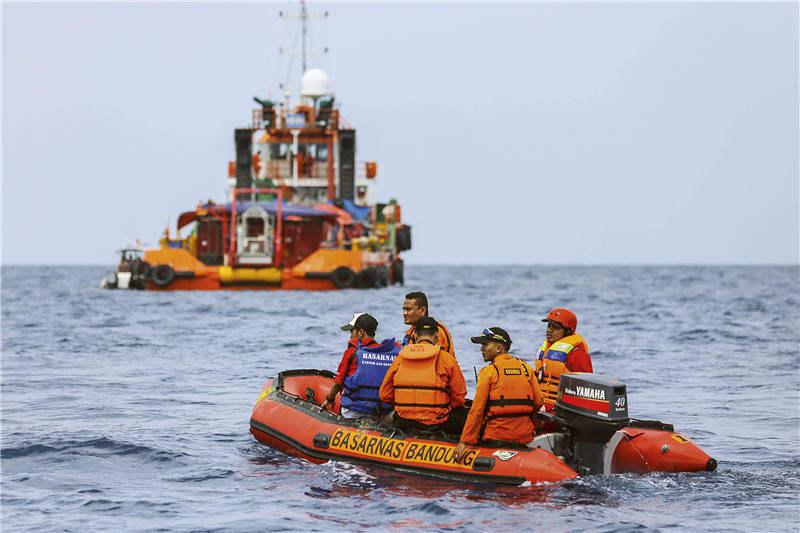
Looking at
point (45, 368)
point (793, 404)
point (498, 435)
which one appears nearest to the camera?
point (498, 435)

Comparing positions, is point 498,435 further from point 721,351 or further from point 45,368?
point 721,351

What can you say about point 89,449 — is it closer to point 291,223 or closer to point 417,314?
point 417,314

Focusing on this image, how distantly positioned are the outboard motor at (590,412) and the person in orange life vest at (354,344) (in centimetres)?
220

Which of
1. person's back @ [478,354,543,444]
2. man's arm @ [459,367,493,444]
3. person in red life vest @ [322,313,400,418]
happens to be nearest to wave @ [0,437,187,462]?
person in red life vest @ [322,313,400,418]

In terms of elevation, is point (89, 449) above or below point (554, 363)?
below

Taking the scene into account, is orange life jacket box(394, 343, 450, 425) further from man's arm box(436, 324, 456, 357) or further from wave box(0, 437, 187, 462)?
wave box(0, 437, 187, 462)

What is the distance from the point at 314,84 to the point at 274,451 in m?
51.4

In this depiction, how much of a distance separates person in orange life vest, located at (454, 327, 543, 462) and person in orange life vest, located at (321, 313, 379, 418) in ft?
5.21

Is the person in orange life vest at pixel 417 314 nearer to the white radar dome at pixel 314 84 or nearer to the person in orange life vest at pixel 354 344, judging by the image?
the person in orange life vest at pixel 354 344

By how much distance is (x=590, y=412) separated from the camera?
10.9 metres

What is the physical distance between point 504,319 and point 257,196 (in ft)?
76.2

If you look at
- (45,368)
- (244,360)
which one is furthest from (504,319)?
(45,368)

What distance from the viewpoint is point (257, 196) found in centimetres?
5628

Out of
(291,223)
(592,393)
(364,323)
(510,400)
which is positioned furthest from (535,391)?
(291,223)
